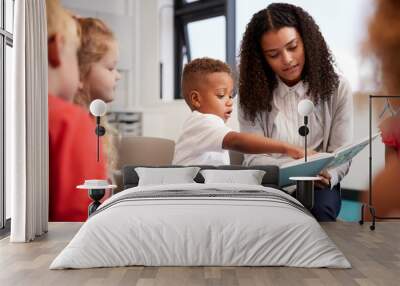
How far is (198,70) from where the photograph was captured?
696 cm

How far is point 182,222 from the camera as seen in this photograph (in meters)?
4.41

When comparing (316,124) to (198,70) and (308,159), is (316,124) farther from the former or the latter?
(198,70)

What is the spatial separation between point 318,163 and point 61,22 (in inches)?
127

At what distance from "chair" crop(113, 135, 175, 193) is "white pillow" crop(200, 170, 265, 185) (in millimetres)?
683

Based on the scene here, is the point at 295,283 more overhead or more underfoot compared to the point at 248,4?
more underfoot

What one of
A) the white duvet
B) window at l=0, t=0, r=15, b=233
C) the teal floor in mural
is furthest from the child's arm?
the white duvet

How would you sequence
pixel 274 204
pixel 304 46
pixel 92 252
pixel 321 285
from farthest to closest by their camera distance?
1. pixel 304 46
2. pixel 274 204
3. pixel 92 252
4. pixel 321 285

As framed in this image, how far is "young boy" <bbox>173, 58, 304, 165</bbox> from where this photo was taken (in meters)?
6.84

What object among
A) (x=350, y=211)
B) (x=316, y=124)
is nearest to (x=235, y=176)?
(x=316, y=124)

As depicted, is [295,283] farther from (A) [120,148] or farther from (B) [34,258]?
(A) [120,148]

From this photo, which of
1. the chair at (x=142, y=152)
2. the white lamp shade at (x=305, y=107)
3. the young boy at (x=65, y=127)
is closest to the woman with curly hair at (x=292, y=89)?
the white lamp shade at (x=305, y=107)

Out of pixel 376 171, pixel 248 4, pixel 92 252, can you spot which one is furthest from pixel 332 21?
pixel 92 252

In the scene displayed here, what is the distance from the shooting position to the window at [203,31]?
6938 mm

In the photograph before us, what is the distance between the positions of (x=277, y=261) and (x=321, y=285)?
0.59 meters
